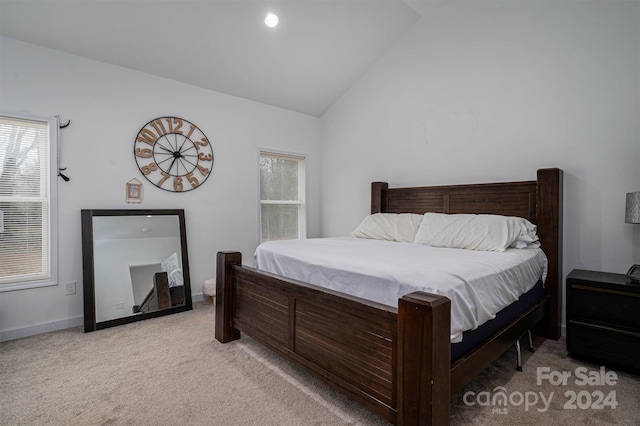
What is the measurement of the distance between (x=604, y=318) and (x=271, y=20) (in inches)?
147

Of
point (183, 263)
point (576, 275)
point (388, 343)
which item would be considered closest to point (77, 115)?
point (183, 263)

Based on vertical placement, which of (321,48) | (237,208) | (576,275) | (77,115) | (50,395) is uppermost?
(321,48)

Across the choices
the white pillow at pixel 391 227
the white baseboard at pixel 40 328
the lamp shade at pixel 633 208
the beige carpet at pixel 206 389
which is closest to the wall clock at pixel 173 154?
the white baseboard at pixel 40 328

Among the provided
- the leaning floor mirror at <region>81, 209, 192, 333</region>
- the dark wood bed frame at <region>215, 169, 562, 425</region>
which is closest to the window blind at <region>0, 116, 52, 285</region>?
the leaning floor mirror at <region>81, 209, 192, 333</region>

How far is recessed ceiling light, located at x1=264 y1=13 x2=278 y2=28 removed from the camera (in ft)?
10.2

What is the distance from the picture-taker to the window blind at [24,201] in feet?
8.85

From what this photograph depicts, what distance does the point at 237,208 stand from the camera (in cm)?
407

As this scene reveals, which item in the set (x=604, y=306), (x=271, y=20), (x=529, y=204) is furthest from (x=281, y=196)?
(x=604, y=306)

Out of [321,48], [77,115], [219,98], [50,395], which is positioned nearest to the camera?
[50,395]

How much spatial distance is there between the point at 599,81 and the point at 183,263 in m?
4.24

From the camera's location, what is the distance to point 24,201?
2.78m

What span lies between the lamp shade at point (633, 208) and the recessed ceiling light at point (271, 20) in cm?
330

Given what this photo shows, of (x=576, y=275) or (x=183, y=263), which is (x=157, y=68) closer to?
(x=183, y=263)

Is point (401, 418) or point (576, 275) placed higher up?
point (576, 275)
